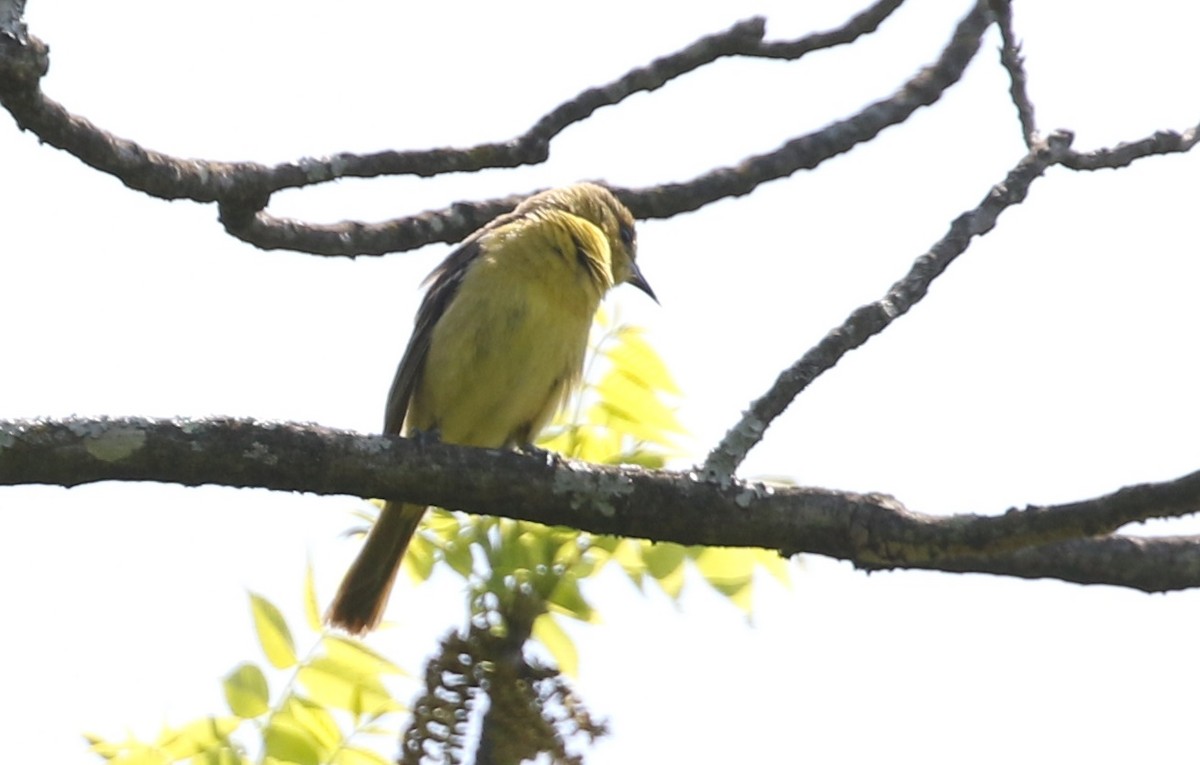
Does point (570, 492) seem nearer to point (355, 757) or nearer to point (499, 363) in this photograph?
point (355, 757)

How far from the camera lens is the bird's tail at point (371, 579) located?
16.5 feet

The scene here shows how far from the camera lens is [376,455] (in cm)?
312

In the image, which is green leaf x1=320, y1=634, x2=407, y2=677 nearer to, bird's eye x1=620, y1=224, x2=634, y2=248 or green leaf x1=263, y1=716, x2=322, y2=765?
green leaf x1=263, y1=716, x2=322, y2=765

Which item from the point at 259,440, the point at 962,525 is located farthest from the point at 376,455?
the point at 962,525

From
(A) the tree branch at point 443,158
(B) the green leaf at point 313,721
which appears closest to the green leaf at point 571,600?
(B) the green leaf at point 313,721

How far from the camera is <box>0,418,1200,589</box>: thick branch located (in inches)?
111

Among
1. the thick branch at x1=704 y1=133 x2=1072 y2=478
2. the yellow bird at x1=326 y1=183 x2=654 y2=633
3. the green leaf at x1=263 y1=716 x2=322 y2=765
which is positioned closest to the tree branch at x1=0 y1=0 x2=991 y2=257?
the yellow bird at x1=326 y1=183 x2=654 y2=633

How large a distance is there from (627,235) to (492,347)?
110 cm

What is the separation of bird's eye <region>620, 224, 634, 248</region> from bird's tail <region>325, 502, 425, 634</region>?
1572 mm

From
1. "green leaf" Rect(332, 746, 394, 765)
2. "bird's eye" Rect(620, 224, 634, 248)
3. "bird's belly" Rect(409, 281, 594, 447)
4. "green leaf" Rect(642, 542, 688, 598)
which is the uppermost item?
"bird's eye" Rect(620, 224, 634, 248)

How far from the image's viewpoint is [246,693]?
10.9 feet

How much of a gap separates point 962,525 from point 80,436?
1761 millimetres

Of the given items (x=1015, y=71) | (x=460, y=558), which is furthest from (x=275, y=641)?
(x=1015, y=71)

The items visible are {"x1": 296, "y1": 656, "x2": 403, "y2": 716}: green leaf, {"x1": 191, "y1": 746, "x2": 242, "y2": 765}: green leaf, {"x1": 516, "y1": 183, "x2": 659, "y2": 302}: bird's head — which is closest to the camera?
{"x1": 191, "y1": 746, "x2": 242, "y2": 765}: green leaf
